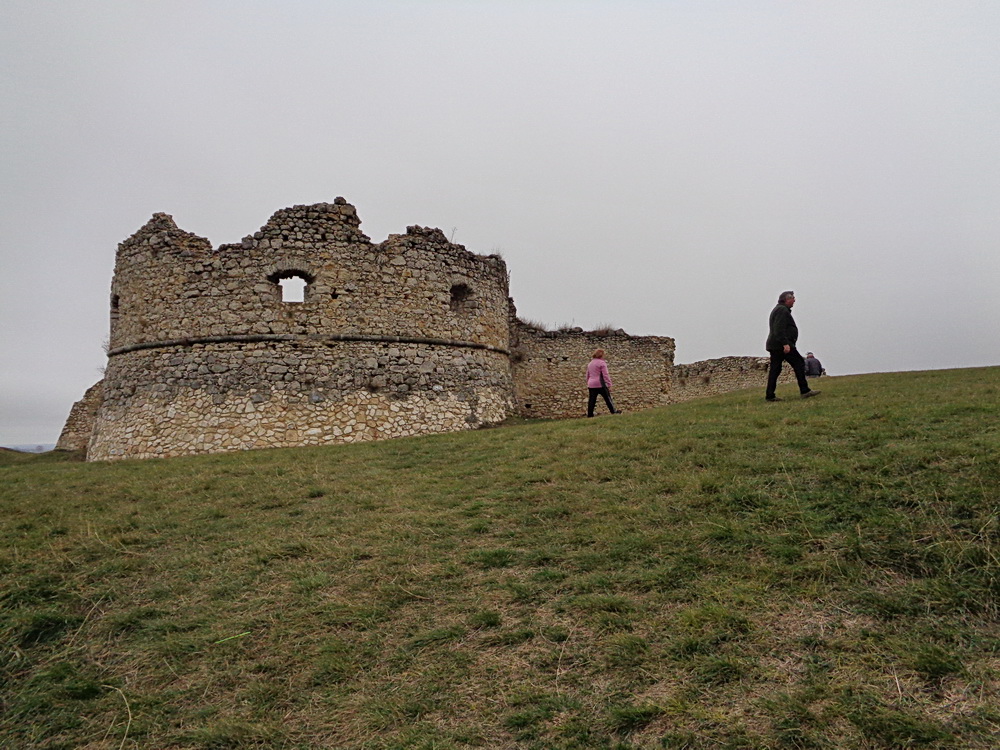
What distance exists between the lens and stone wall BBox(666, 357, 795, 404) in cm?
2039

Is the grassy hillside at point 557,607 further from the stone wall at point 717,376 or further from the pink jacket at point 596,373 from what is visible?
the stone wall at point 717,376

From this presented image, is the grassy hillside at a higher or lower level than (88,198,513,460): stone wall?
lower

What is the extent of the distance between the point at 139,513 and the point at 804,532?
6.43m

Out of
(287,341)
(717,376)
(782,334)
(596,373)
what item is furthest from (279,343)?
(717,376)

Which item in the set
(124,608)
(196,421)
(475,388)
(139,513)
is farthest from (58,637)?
(475,388)

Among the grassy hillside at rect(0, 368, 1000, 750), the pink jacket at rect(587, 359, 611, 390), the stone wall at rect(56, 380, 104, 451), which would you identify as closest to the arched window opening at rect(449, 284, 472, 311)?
the pink jacket at rect(587, 359, 611, 390)

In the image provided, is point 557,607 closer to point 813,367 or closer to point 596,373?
point 596,373

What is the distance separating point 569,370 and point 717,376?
6.45m

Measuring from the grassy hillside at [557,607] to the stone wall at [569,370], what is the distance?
36.8ft

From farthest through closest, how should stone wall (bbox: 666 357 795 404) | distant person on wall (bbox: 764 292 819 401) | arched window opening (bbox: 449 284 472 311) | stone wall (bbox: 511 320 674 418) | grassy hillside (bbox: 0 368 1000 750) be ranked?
stone wall (bbox: 666 357 795 404) < stone wall (bbox: 511 320 674 418) < arched window opening (bbox: 449 284 472 311) < distant person on wall (bbox: 764 292 819 401) < grassy hillside (bbox: 0 368 1000 750)

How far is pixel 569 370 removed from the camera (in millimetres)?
18094

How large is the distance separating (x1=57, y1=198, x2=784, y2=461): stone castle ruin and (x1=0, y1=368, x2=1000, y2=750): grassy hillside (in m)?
5.37

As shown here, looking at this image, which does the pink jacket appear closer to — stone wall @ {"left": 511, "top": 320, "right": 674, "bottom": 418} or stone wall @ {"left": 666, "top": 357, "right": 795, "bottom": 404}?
stone wall @ {"left": 511, "top": 320, "right": 674, "bottom": 418}

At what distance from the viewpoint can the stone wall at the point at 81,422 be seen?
733 inches
